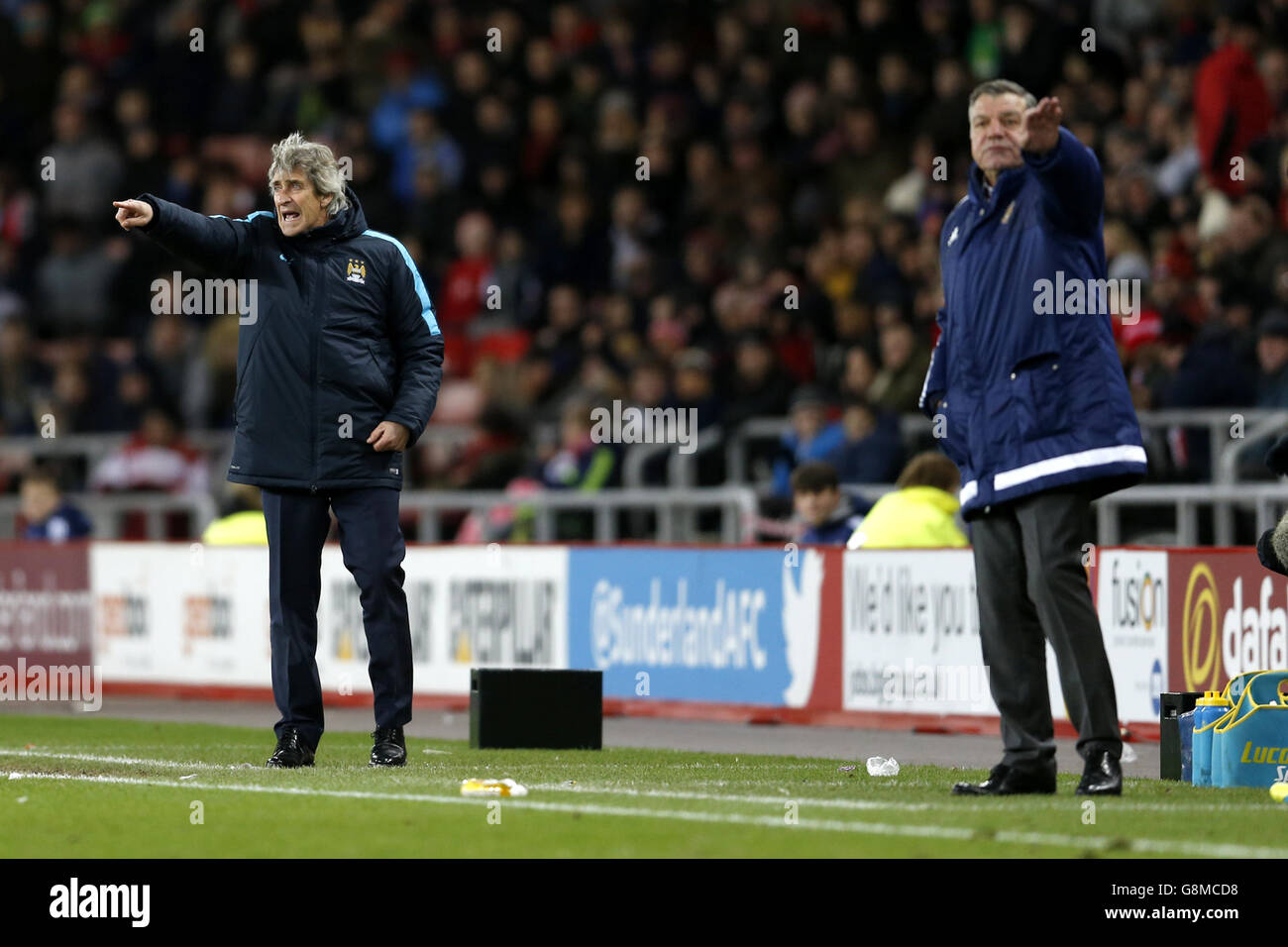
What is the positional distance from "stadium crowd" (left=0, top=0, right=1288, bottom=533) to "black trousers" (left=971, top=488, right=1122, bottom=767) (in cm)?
639

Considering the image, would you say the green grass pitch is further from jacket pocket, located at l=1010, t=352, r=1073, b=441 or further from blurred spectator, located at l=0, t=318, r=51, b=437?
blurred spectator, located at l=0, t=318, r=51, b=437

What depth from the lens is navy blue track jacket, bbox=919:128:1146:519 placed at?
8.02m

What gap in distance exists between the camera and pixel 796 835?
7039 millimetres

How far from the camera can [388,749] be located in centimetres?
989

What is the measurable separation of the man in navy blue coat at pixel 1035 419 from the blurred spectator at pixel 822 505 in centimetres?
654

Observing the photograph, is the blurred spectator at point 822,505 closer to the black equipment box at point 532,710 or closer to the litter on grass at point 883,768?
the black equipment box at point 532,710

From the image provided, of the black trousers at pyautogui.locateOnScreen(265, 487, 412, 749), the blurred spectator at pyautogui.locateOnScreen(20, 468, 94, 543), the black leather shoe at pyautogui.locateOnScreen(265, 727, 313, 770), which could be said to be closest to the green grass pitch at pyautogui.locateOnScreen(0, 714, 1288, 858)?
the black leather shoe at pyautogui.locateOnScreen(265, 727, 313, 770)

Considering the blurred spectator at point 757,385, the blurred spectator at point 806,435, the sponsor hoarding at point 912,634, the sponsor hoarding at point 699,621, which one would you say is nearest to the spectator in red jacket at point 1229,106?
the blurred spectator at point 806,435

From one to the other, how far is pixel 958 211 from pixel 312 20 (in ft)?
54.5

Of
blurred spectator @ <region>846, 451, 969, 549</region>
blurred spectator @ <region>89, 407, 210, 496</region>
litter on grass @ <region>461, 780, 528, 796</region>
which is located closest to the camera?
litter on grass @ <region>461, 780, 528, 796</region>

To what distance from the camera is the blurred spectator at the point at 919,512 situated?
1398 cm
